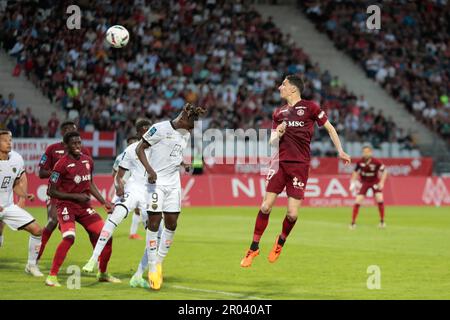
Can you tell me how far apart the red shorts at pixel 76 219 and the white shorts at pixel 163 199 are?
126 cm

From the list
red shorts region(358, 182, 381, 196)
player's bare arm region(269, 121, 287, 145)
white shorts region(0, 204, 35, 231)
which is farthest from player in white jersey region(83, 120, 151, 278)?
red shorts region(358, 182, 381, 196)

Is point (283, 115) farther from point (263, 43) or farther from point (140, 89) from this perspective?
point (263, 43)

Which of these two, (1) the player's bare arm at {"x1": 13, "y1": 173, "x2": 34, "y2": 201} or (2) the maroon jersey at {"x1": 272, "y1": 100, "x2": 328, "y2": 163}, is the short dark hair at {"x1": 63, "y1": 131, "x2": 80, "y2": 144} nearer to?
(1) the player's bare arm at {"x1": 13, "y1": 173, "x2": 34, "y2": 201}

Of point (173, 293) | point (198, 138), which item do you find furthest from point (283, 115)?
point (198, 138)

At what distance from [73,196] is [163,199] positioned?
1494mm

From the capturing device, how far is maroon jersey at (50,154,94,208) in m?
13.5

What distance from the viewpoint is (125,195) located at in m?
14.7

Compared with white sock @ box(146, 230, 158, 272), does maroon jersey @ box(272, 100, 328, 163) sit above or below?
above

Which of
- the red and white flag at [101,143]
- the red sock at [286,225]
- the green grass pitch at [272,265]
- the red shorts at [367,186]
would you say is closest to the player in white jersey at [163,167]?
the green grass pitch at [272,265]

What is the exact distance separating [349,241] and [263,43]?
75.3 ft

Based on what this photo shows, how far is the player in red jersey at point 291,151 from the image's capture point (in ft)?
43.5

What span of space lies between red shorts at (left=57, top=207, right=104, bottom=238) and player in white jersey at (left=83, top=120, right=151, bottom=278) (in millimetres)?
206

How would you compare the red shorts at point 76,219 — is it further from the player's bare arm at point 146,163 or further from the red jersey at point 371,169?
the red jersey at point 371,169

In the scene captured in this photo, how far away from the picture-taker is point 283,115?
523 inches
